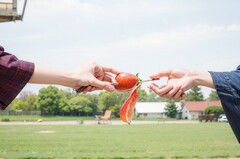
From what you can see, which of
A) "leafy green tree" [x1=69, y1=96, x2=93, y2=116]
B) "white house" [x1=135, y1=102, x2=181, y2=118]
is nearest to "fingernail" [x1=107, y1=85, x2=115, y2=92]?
"leafy green tree" [x1=69, y1=96, x2=93, y2=116]

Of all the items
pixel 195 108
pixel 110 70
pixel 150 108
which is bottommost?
pixel 110 70

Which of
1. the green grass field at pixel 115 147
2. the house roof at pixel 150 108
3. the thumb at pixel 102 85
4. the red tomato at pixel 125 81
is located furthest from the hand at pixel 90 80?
the house roof at pixel 150 108

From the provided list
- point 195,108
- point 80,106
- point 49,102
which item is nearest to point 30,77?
point 80,106

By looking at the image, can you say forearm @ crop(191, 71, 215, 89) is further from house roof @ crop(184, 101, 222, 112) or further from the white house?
the white house

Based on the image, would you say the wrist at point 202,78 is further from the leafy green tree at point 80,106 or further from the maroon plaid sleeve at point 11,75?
the leafy green tree at point 80,106

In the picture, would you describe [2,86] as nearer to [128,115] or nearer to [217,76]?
[128,115]

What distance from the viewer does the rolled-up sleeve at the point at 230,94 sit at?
1698mm

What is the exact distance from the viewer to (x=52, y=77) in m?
1.83

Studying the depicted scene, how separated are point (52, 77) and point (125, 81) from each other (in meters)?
0.47

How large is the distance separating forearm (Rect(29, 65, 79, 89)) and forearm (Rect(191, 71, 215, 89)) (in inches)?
24.0

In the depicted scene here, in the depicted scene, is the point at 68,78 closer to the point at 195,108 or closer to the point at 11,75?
the point at 11,75

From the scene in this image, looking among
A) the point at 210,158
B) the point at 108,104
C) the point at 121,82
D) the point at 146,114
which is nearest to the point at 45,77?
the point at 121,82

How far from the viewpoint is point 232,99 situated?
66.8 inches

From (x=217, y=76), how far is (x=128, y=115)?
0.53 meters
